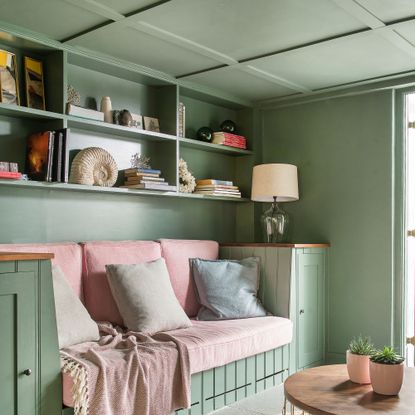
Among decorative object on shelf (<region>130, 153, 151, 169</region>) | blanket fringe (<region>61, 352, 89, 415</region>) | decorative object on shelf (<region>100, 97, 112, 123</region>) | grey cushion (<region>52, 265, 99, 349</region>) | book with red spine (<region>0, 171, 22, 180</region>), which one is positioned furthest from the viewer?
decorative object on shelf (<region>130, 153, 151, 169</region>)

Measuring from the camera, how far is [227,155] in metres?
4.74

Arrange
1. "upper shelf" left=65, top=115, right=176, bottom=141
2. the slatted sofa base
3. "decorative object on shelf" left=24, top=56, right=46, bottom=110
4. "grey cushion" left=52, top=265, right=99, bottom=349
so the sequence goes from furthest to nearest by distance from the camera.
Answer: "upper shelf" left=65, top=115, right=176, bottom=141, "decorative object on shelf" left=24, top=56, right=46, bottom=110, the slatted sofa base, "grey cushion" left=52, top=265, right=99, bottom=349

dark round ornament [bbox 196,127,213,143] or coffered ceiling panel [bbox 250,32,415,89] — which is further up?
coffered ceiling panel [bbox 250,32,415,89]

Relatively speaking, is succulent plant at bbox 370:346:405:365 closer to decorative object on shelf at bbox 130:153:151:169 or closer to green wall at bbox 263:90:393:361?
green wall at bbox 263:90:393:361

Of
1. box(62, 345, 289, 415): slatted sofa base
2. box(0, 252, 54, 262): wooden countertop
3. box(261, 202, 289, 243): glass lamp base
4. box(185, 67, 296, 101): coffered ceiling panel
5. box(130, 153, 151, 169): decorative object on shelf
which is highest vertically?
box(185, 67, 296, 101): coffered ceiling panel

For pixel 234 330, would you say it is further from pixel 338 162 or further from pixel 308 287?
pixel 338 162

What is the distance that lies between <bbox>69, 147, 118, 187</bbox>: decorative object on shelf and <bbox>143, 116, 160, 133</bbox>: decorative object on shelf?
0.46m

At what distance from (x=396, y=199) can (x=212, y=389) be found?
6.71 ft

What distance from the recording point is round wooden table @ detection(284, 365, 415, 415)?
6.66 feet

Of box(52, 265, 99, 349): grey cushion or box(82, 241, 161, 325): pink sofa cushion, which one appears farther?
box(82, 241, 161, 325): pink sofa cushion

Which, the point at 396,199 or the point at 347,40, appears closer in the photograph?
the point at 347,40

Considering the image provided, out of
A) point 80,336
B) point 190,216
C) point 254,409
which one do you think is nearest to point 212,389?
point 254,409

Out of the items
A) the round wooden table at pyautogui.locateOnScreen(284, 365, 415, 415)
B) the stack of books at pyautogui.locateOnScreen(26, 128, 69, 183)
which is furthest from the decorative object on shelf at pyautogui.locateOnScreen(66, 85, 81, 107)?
the round wooden table at pyautogui.locateOnScreen(284, 365, 415, 415)

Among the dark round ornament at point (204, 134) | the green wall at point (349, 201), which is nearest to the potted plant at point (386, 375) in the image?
Result: the green wall at point (349, 201)
